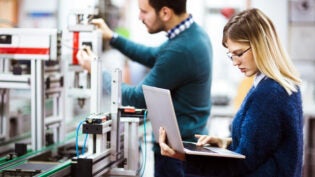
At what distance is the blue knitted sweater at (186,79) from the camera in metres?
2.47

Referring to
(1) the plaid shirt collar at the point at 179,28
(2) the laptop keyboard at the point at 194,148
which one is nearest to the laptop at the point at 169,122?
(2) the laptop keyboard at the point at 194,148

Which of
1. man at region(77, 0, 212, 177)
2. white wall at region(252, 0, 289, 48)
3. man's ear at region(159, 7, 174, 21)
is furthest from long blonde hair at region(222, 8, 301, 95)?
white wall at region(252, 0, 289, 48)

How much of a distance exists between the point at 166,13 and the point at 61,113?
88 centimetres

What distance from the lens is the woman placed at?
181 cm

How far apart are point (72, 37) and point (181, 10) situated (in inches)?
22.4

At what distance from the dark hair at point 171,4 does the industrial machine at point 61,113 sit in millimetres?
333

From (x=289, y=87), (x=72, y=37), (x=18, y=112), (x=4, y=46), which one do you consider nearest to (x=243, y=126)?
(x=289, y=87)

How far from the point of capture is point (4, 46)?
101 inches

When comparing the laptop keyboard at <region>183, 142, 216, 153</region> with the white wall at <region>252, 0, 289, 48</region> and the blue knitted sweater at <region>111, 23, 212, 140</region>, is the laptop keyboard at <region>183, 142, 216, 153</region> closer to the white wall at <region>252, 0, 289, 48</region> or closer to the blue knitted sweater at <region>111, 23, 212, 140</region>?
the blue knitted sweater at <region>111, 23, 212, 140</region>

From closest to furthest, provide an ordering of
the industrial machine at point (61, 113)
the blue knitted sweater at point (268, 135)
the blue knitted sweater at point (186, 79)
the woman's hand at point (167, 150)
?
the blue knitted sweater at point (268, 135) < the woman's hand at point (167, 150) < the industrial machine at point (61, 113) < the blue knitted sweater at point (186, 79)

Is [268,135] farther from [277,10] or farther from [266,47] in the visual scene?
[277,10]

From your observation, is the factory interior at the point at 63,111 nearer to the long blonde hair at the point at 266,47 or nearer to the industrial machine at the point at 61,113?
the industrial machine at the point at 61,113

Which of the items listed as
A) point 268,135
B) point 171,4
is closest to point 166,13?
point 171,4

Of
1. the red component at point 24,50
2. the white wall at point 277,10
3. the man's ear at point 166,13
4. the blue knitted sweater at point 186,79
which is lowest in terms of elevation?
the blue knitted sweater at point 186,79
